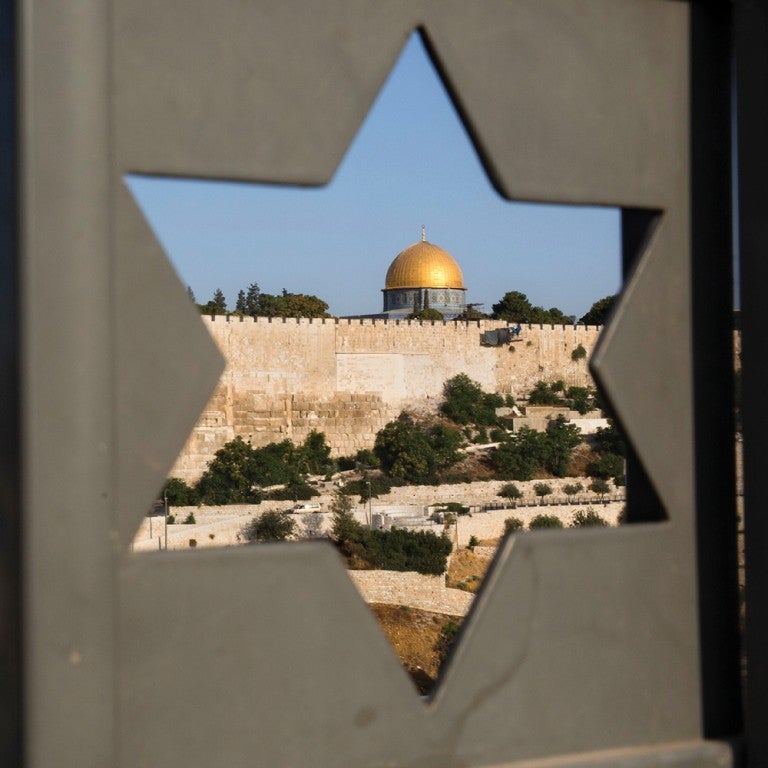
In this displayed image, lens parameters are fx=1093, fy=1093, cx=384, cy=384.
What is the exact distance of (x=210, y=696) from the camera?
51cm

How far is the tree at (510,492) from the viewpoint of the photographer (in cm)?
1389

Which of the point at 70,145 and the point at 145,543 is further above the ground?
the point at 70,145

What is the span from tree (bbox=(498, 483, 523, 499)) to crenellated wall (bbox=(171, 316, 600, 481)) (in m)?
3.45

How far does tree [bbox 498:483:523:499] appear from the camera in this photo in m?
13.9

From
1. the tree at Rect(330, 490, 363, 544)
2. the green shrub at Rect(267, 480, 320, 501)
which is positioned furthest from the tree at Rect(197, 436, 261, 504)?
the tree at Rect(330, 490, 363, 544)

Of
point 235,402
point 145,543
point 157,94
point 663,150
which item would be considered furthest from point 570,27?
point 235,402

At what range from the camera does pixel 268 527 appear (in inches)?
456

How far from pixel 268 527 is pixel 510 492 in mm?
3653

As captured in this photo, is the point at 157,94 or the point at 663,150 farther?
the point at 663,150

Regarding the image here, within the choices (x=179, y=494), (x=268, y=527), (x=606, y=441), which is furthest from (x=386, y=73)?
(x=606, y=441)

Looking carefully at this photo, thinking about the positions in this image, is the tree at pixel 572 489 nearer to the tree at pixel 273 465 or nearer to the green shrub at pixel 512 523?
the green shrub at pixel 512 523

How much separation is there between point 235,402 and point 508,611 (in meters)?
16.2

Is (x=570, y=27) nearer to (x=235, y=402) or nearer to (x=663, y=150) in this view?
(x=663, y=150)

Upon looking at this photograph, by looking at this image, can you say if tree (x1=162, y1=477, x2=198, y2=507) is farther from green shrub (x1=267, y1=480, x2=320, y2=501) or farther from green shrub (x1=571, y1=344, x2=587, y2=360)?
green shrub (x1=571, y1=344, x2=587, y2=360)
